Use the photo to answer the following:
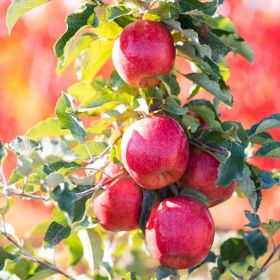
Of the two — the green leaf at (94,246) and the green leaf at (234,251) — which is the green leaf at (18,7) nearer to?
the green leaf at (94,246)

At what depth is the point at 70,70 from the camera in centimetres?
365

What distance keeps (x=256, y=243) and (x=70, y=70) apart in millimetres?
2227

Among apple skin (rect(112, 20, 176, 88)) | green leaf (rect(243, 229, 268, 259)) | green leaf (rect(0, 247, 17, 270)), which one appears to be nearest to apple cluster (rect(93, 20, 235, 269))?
apple skin (rect(112, 20, 176, 88))

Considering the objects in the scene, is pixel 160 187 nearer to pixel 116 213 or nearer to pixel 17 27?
pixel 116 213

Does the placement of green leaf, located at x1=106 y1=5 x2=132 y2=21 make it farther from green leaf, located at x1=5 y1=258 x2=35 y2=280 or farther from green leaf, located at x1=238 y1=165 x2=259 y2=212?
green leaf, located at x1=5 y1=258 x2=35 y2=280

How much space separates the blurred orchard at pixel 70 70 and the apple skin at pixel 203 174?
6.78 feet

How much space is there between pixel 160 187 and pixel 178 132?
116 millimetres

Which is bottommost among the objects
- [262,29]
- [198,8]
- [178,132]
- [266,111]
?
[266,111]

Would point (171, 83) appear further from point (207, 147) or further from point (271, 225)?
point (271, 225)

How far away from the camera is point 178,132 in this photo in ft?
4.09

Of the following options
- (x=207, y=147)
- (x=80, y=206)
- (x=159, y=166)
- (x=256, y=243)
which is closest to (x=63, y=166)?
(x=80, y=206)

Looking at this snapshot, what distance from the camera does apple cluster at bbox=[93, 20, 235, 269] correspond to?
122cm

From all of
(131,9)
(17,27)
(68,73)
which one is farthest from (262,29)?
(131,9)

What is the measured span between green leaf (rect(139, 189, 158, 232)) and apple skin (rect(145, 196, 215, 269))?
0.07 meters
